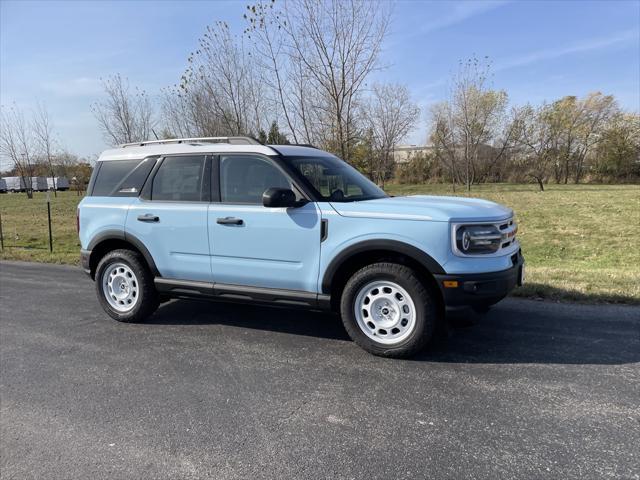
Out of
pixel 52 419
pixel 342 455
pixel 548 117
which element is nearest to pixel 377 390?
pixel 342 455

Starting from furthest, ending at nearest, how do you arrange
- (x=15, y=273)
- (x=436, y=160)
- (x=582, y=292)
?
1. (x=436, y=160)
2. (x=15, y=273)
3. (x=582, y=292)

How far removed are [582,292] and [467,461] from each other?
4.07 meters

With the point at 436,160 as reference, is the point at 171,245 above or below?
below

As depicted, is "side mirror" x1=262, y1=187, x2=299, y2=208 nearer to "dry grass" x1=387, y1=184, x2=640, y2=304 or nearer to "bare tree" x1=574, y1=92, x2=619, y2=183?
"dry grass" x1=387, y1=184, x2=640, y2=304

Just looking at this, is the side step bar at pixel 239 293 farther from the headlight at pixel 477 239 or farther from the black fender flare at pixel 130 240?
the headlight at pixel 477 239

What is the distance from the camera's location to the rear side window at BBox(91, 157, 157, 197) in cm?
519

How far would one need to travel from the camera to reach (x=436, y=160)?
143ft

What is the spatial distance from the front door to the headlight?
123 centimetres

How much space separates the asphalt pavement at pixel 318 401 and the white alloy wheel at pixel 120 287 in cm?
26

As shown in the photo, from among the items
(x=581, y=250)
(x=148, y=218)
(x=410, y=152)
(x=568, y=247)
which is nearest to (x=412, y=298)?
(x=148, y=218)

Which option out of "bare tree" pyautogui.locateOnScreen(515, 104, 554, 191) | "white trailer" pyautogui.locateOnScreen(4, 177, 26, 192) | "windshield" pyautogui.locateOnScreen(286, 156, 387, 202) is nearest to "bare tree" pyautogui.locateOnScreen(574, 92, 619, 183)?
"bare tree" pyautogui.locateOnScreen(515, 104, 554, 191)

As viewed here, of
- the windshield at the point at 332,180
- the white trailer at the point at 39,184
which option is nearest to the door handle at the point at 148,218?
the windshield at the point at 332,180

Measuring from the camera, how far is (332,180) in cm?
470

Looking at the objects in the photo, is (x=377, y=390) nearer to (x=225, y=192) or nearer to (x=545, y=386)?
(x=545, y=386)
